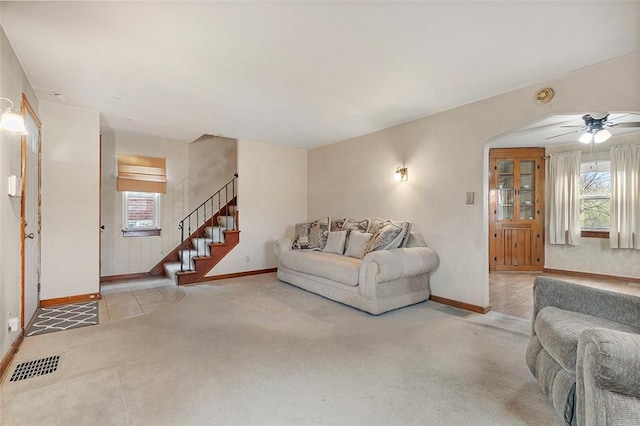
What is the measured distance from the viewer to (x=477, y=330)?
118 inches

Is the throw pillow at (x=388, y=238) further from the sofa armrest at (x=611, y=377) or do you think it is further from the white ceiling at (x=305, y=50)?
the sofa armrest at (x=611, y=377)

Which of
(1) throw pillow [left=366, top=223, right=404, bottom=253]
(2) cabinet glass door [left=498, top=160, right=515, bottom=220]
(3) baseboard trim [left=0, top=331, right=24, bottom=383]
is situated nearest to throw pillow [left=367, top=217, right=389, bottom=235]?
(1) throw pillow [left=366, top=223, right=404, bottom=253]

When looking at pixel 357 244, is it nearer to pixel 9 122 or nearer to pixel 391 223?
pixel 391 223

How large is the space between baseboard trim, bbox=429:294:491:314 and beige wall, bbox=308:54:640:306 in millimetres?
48

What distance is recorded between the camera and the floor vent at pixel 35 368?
2.13 m

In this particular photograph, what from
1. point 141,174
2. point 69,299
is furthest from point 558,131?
point 69,299

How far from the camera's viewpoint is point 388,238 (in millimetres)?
3838

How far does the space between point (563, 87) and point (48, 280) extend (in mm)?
6069

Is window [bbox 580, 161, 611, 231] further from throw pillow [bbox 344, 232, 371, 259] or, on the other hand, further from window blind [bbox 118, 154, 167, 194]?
A: window blind [bbox 118, 154, 167, 194]

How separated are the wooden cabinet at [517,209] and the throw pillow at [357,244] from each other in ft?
11.2

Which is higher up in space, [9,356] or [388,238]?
[388,238]

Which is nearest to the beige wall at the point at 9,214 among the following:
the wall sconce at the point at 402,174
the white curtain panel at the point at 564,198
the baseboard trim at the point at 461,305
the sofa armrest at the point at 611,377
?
the sofa armrest at the point at 611,377

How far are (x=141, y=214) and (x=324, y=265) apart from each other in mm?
3737

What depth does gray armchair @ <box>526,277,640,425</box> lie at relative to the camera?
1212mm
